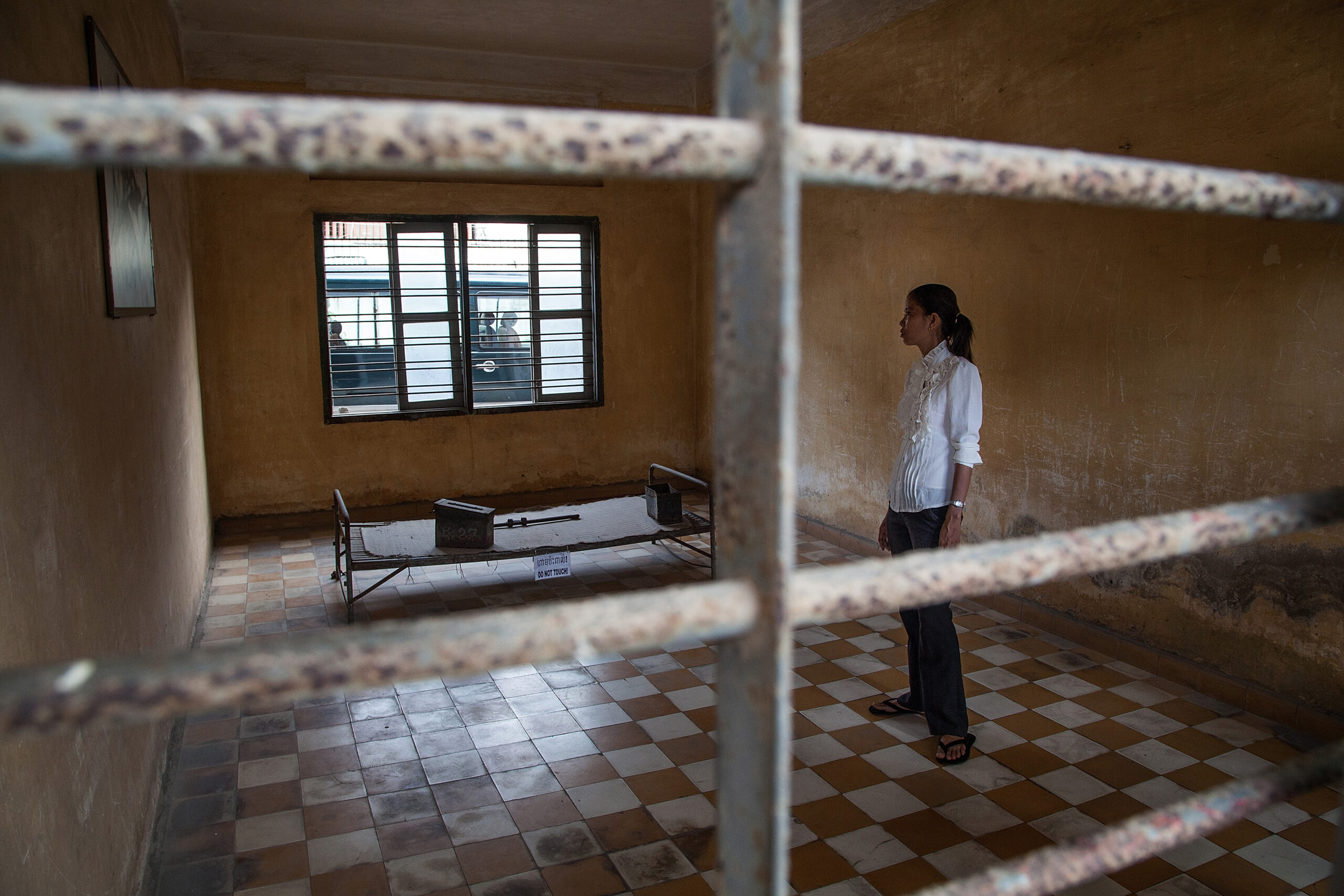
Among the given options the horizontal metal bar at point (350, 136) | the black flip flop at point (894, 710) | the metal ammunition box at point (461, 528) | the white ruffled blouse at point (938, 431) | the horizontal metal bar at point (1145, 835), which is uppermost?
the horizontal metal bar at point (350, 136)

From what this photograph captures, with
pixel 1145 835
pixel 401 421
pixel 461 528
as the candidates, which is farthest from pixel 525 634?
pixel 401 421

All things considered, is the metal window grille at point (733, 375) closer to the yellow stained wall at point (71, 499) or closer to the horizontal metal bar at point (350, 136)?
the horizontal metal bar at point (350, 136)

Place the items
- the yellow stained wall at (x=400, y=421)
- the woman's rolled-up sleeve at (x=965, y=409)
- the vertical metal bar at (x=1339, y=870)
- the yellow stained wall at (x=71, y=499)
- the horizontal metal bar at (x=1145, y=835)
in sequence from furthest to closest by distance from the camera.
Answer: the yellow stained wall at (x=400, y=421) < the woman's rolled-up sleeve at (x=965, y=409) < the yellow stained wall at (x=71, y=499) < the vertical metal bar at (x=1339, y=870) < the horizontal metal bar at (x=1145, y=835)

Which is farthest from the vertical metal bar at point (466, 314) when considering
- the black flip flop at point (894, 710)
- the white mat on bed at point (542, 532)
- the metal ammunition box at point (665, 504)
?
the black flip flop at point (894, 710)

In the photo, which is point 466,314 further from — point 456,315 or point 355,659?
point 355,659

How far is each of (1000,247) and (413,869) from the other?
4.31m

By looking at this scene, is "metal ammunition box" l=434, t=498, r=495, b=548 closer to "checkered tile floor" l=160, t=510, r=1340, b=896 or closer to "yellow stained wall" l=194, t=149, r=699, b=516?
"checkered tile floor" l=160, t=510, r=1340, b=896

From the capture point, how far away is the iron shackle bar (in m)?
0.57

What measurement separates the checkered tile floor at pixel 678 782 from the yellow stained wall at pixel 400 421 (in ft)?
11.9

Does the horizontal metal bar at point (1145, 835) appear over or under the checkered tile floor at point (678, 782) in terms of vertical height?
over

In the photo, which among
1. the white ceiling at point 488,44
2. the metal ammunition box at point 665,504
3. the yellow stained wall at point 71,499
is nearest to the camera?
the yellow stained wall at point 71,499

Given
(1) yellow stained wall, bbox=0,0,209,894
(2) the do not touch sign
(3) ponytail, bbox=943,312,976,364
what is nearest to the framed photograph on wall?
(1) yellow stained wall, bbox=0,0,209,894

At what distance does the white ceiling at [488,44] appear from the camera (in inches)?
248

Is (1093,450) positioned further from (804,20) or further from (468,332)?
(468,332)
